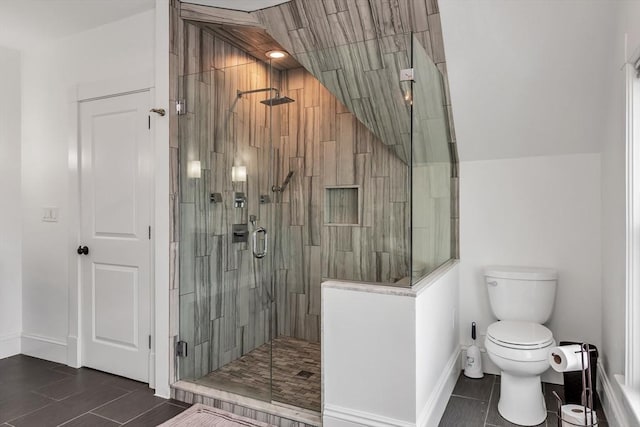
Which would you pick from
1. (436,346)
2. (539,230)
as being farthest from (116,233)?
(539,230)

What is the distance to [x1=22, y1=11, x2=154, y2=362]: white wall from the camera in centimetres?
304

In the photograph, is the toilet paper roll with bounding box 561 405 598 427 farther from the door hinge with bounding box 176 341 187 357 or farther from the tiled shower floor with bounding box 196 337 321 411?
the door hinge with bounding box 176 341 187 357

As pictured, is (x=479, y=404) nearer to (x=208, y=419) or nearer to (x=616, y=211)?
(x=616, y=211)

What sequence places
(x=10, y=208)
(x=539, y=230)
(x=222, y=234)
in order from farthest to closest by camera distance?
(x=10, y=208)
(x=539, y=230)
(x=222, y=234)

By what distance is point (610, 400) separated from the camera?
209 cm

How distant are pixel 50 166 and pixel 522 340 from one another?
356 cm

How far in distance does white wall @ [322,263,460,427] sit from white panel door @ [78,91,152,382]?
1.46 metres

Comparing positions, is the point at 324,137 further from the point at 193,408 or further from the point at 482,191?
the point at 193,408

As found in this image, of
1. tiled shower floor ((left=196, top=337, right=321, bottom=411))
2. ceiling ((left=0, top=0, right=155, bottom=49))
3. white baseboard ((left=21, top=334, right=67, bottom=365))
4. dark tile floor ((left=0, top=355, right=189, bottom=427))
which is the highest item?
ceiling ((left=0, top=0, right=155, bottom=49))

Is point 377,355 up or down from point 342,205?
down

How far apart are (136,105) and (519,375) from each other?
114 inches

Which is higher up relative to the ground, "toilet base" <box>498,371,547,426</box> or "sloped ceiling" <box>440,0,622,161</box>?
"sloped ceiling" <box>440,0,622,161</box>

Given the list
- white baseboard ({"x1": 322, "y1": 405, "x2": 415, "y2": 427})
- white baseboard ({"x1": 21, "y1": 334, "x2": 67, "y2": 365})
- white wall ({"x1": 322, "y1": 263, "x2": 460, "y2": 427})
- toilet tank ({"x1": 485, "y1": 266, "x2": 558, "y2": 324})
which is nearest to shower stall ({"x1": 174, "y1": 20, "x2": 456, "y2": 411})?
white wall ({"x1": 322, "y1": 263, "x2": 460, "y2": 427})

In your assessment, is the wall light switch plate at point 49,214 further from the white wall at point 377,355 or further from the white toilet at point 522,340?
the white toilet at point 522,340
